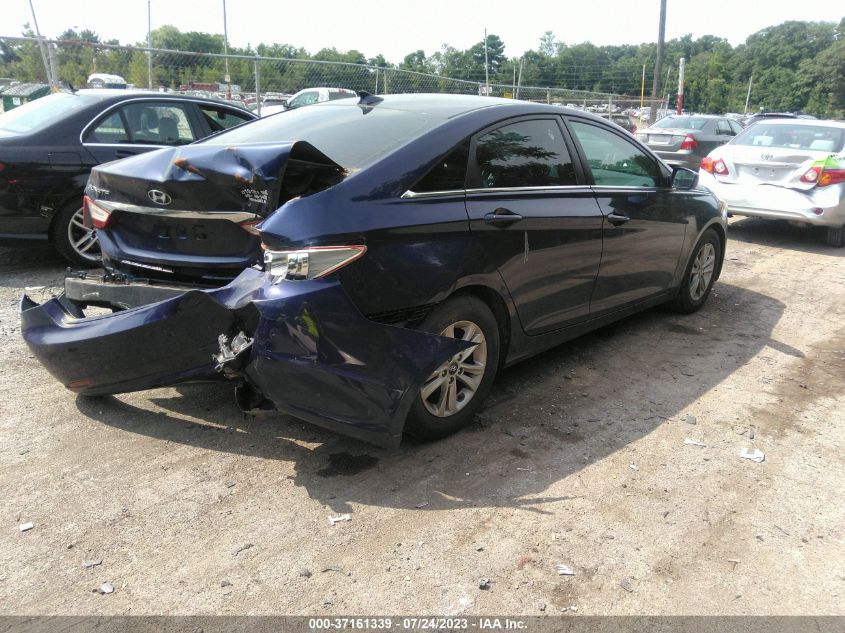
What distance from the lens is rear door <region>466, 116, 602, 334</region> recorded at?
3785 mm

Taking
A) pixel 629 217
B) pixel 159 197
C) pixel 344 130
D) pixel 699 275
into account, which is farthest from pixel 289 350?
pixel 699 275

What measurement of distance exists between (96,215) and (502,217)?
2255 millimetres

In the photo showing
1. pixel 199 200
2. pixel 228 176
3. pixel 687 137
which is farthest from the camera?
pixel 687 137

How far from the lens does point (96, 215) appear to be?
12.9 ft

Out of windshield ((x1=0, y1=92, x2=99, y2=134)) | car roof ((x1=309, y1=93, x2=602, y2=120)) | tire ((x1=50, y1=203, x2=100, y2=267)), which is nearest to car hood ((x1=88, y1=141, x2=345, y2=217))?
car roof ((x1=309, y1=93, x2=602, y2=120))

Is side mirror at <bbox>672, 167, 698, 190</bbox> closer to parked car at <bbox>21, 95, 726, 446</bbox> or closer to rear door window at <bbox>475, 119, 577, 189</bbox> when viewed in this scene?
parked car at <bbox>21, 95, 726, 446</bbox>

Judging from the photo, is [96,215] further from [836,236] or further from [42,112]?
[836,236]

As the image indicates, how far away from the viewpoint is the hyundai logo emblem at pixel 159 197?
3545 millimetres

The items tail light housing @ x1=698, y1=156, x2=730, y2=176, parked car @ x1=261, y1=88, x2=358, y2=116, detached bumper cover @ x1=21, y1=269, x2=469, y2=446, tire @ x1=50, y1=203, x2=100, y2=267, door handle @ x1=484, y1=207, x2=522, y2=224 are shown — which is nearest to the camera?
detached bumper cover @ x1=21, y1=269, x2=469, y2=446

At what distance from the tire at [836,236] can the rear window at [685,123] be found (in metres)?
6.49

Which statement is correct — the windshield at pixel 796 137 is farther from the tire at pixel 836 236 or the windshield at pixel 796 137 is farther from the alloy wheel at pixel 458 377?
the alloy wheel at pixel 458 377

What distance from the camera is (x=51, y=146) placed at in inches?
250

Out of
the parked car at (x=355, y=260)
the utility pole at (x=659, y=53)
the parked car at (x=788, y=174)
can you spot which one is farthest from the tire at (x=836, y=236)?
the utility pole at (x=659, y=53)

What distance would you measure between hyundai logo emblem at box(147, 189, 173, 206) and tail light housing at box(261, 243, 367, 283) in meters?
0.83
